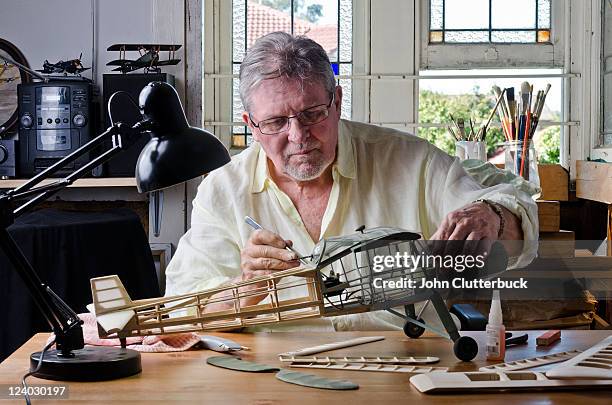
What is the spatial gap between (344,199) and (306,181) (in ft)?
0.34

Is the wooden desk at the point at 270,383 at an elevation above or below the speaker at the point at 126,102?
below

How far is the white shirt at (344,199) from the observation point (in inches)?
82.0

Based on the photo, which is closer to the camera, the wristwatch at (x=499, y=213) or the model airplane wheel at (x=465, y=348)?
the model airplane wheel at (x=465, y=348)

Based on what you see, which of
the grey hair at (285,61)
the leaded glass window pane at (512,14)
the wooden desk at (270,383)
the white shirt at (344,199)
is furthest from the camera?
the leaded glass window pane at (512,14)

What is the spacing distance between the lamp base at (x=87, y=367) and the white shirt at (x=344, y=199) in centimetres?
62

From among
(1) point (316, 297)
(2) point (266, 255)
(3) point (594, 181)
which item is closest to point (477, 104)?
(3) point (594, 181)

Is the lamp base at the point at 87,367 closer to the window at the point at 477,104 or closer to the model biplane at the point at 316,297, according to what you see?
the model biplane at the point at 316,297

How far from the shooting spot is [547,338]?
1604mm

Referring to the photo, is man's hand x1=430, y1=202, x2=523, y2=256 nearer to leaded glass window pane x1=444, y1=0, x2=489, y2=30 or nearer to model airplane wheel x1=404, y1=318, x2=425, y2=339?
model airplane wheel x1=404, y1=318, x2=425, y2=339

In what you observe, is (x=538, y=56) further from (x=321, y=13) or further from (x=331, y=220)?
(x=331, y=220)

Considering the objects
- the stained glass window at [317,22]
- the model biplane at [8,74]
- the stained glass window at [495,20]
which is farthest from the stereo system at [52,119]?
the stained glass window at [495,20]

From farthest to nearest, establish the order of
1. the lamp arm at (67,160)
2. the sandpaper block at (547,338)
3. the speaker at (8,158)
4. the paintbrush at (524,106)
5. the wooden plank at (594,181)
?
the speaker at (8,158)
the wooden plank at (594,181)
the paintbrush at (524,106)
the sandpaper block at (547,338)
the lamp arm at (67,160)

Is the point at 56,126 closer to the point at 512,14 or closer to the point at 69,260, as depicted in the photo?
the point at 69,260

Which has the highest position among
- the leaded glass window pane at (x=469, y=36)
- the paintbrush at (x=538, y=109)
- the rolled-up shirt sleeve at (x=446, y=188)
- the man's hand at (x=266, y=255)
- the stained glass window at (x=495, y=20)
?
the stained glass window at (x=495, y=20)
